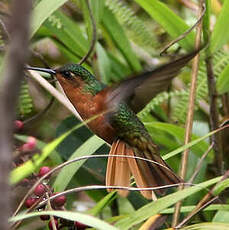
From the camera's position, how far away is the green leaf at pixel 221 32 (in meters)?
1.79

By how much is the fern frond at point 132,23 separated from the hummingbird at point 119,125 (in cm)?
93

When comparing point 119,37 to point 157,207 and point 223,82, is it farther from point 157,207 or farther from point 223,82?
point 157,207

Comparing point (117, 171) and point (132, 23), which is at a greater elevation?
point (132, 23)

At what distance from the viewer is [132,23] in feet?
8.40

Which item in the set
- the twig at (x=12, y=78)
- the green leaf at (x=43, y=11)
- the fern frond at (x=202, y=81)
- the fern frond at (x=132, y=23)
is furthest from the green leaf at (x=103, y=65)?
the twig at (x=12, y=78)

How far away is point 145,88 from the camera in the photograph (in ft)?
4.36

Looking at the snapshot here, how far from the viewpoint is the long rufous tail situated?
4.76 feet

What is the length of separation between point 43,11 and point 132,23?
3.24ft

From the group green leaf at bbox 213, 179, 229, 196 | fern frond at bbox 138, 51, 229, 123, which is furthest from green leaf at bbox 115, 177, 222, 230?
fern frond at bbox 138, 51, 229, 123

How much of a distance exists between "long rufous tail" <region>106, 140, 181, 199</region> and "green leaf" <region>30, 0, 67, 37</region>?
40cm

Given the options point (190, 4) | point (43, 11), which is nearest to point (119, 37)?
point (190, 4)

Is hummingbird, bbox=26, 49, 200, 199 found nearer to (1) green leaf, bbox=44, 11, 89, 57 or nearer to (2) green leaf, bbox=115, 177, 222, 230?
(2) green leaf, bbox=115, 177, 222, 230

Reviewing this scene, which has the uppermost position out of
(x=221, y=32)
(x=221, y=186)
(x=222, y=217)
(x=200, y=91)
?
(x=221, y=32)

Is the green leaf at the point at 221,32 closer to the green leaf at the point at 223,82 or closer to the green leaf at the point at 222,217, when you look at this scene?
the green leaf at the point at 223,82
